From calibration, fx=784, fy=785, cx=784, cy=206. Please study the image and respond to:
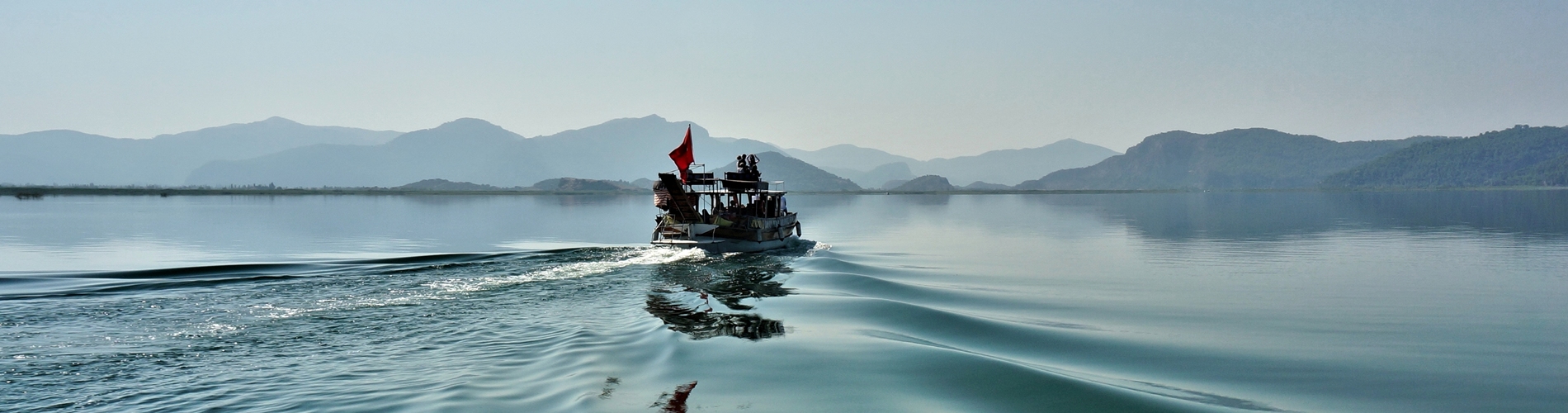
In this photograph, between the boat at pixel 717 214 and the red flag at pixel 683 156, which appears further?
the red flag at pixel 683 156

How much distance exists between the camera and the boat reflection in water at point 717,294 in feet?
70.1

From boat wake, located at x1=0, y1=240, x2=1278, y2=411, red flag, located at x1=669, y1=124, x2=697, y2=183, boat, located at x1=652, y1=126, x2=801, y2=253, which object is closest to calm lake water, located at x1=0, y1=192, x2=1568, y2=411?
boat wake, located at x1=0, y1=240, x2=1278, y2=411

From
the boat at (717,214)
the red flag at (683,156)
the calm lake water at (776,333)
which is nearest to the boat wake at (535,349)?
the calm lake water at (776,333)

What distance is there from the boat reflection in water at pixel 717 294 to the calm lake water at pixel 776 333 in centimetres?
19

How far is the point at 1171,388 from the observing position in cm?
1550

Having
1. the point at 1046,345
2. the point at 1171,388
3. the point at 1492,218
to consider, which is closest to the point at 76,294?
the point at 1046,345

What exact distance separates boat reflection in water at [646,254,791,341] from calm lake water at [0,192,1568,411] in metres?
0.19

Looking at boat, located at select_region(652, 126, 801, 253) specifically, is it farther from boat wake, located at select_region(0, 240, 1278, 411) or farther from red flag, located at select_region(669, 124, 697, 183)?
boat wake, located at select_region(0, 240, 1278, 411)

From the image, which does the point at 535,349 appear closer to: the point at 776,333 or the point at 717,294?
the point at 776,333

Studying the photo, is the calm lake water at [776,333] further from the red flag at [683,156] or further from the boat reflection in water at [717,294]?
the red flag at [683,156]

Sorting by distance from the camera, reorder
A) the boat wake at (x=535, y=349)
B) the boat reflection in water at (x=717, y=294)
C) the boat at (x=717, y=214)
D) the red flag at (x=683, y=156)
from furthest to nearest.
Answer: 1. the red flag at (x=683, y=156)
2. the boat at (x=717, y=214)
3. the boat reflection in water at (x=717, y=294)
4. the boat wake at (x=535, y=349)

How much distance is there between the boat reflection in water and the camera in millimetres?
21381

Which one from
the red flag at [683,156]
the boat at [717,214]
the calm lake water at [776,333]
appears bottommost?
the calm lake water at [776,333]

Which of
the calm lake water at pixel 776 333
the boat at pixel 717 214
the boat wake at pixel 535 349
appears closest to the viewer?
the boat wake at pixel 535 349
